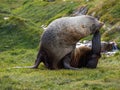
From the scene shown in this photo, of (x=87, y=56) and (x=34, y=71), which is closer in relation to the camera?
(x=34, y=71)

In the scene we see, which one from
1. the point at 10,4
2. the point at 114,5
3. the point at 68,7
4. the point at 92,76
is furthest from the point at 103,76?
the point at 10,4

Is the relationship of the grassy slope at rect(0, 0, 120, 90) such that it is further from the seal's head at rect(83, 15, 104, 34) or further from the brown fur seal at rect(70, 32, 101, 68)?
the seal's head at rect(83, 15, 104, 34)

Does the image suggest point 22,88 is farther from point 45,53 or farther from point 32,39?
point 32,39

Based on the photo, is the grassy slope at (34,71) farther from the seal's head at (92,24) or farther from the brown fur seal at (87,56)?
the seal's head at (92,24)

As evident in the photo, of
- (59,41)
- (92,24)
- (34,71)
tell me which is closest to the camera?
(34,71)

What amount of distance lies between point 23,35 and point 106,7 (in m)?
9.81

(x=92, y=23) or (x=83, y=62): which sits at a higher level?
(x=92, y=23)

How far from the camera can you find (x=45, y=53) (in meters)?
18.6

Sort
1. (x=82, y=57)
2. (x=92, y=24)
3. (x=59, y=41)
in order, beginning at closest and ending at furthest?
1. (x=59, y=41)
2. (x=92, y=24)
3. (x=82, y=57)

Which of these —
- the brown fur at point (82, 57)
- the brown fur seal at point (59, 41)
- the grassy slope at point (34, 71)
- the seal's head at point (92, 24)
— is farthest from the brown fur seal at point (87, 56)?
the brown fur seal at point (59, 41)

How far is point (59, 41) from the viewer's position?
60.6 ft

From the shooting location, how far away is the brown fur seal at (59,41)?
1844 cm

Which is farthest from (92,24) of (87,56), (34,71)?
(34,71)

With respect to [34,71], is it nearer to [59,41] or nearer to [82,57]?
[59,41]
